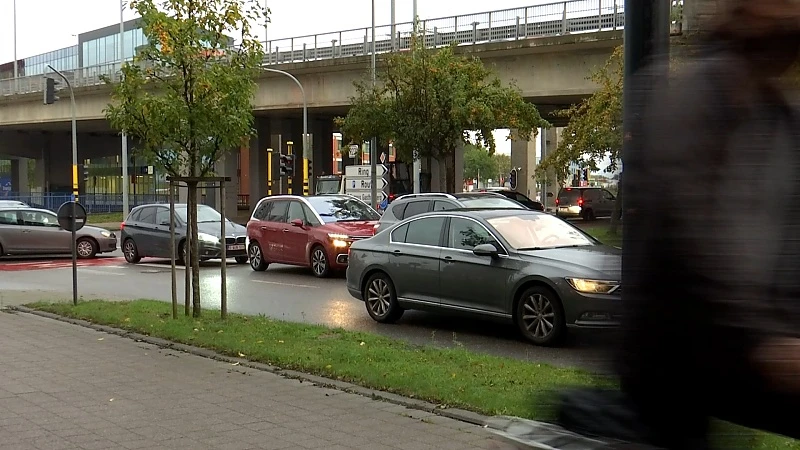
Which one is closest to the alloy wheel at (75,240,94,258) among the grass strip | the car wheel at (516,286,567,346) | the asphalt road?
the asphalt road

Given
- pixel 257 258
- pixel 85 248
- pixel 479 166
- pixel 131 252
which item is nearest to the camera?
pixel 257 258

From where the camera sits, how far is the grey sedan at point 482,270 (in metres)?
9.56

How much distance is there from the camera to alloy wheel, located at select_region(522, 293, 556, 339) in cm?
963

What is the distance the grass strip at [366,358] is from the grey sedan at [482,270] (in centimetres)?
126

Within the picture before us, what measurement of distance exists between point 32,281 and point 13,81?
125 feet

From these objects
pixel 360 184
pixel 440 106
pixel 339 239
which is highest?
pixel 440 106

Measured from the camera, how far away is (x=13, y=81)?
172 feet

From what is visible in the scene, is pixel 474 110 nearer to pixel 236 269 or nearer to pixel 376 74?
pixel 376 74

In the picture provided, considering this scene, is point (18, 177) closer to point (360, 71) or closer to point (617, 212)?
point (360, 71)

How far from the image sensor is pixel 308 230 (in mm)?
18375

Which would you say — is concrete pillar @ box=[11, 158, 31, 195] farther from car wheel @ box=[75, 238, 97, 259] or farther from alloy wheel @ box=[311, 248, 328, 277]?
alloy wheel @ box=[311, 248, 328, 277]

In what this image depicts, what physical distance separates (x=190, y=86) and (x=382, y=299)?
3622 mm

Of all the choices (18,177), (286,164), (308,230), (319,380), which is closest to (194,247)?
(319,380)

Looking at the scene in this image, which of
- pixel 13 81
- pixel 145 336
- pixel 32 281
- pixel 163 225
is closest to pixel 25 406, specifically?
pixel 145 336
